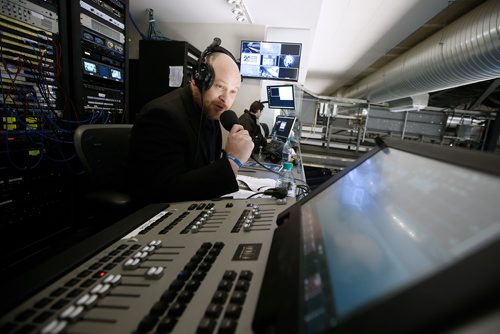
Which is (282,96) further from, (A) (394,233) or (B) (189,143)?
(A) (394,233)

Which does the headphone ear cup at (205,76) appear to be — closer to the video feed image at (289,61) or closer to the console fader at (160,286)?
the console fader at (160,286)

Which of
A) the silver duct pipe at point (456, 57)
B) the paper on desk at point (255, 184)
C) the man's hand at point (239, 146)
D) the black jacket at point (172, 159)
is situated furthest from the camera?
the silver duct pipe at point (456, 57)

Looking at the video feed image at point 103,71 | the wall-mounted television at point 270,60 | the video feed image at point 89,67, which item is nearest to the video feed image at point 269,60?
the wall-mounted television at point 270,60

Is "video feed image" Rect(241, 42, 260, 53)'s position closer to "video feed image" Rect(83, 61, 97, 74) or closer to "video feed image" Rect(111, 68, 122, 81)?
"video feed image" Rect(111, 68, 122, 81)

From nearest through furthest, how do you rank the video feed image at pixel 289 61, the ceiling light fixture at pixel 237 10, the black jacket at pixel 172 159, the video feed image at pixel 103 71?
1. the black jacket at pixel 172 159
2. the video feed image at pixel 103 71
3. the ceiling light fixture at pixel 237 10
4. the video feed image at pixel 289 61

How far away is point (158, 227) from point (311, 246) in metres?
0.40

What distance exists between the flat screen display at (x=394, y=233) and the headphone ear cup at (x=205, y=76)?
86 centimetres

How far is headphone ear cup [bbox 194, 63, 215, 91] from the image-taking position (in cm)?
108

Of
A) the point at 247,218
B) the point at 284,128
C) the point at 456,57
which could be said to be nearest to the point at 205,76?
the point at 247,218

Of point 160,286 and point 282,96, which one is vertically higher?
point 282,96

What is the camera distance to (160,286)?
38 centimetres

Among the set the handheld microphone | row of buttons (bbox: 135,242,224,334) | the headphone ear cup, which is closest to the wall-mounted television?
the handheld microphone

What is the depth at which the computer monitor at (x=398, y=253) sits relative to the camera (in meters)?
0.17

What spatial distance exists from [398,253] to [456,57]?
300cm
